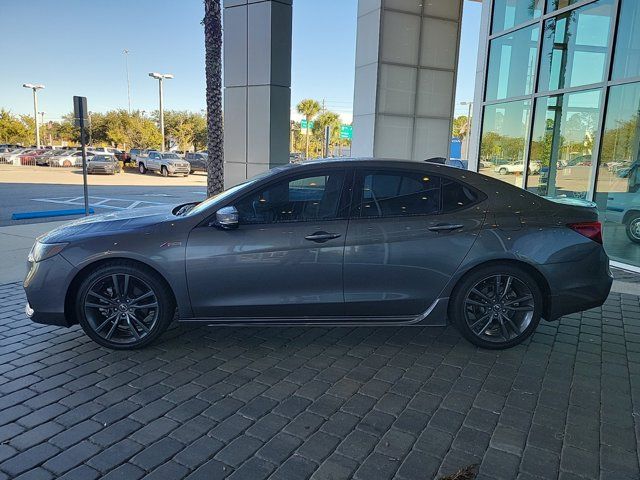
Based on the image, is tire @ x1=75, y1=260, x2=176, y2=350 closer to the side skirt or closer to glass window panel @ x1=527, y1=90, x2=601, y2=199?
the side skirt

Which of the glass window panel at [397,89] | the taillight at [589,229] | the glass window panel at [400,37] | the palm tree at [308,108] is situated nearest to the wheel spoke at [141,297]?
the taillight at [589,229]

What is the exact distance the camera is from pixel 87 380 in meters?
3.58

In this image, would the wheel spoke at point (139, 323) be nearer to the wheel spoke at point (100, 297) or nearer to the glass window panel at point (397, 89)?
the wheel spoke at point (100, 297)

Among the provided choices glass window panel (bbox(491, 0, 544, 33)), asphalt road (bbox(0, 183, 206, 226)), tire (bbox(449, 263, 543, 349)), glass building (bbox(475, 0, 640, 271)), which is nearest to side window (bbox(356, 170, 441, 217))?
tire (bbox(449, 263, 543, 349))

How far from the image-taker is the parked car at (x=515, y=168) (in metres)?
9.90

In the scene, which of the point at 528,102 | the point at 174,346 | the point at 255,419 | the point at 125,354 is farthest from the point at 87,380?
the point at 528,102

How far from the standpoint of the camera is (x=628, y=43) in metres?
7.80

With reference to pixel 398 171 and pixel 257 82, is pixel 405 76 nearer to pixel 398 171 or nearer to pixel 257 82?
pixel 257 82

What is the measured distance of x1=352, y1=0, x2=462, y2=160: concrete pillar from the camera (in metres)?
13.0

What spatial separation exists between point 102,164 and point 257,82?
90.8 ft

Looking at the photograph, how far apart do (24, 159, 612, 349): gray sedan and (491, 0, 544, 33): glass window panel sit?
7.52 m

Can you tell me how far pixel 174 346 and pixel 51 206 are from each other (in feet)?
44.7

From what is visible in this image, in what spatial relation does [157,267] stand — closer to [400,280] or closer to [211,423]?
[211,423]

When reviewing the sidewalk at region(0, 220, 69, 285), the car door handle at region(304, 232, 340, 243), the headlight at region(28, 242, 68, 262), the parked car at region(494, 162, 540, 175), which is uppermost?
the parked car at region(494, 162, 540, 175)
